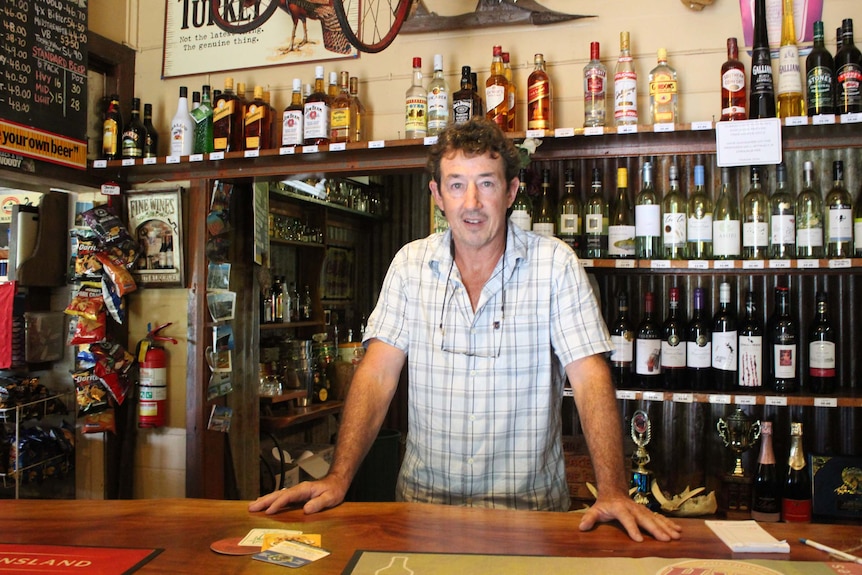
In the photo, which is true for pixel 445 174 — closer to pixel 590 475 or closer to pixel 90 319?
pixel 590 475

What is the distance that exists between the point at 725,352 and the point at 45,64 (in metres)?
3.12

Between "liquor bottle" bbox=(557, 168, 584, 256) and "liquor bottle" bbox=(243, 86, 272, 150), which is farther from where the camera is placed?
"liquor bottle" bbox=(243, 86, 272, 150)

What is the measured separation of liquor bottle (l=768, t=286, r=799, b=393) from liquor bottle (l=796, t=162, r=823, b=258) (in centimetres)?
20

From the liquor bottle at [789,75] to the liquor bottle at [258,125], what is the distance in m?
2.17

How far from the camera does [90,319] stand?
3219 millimetres

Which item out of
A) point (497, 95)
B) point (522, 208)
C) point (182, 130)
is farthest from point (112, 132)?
point (522, 208)

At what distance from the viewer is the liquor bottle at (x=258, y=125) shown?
3102mm

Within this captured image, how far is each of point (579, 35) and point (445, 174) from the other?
1422 millimetres

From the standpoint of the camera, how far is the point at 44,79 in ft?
9.75

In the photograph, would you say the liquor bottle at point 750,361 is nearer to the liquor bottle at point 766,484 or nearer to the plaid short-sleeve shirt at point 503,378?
the liquor bottle at point 766,484

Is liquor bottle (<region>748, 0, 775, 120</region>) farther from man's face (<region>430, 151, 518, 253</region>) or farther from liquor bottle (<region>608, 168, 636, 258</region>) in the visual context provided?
man's face (<region>430, 151, 518, 253</region>)

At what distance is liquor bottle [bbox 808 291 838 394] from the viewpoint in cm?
257

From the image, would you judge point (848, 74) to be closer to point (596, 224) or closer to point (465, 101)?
point (596, 224)

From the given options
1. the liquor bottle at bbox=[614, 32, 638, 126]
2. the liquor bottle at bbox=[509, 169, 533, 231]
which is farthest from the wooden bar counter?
the liquor bottle at bbox=[614, 32, 638, 126]
